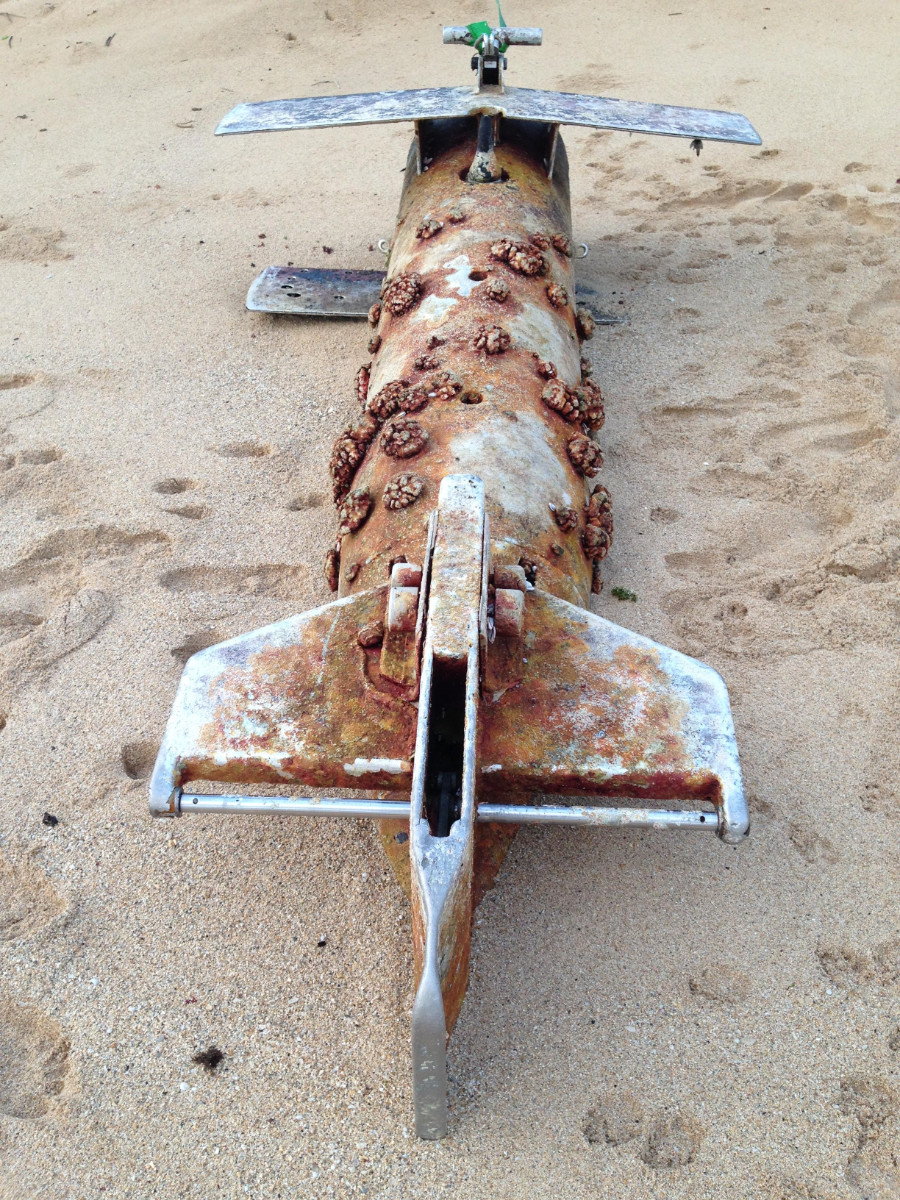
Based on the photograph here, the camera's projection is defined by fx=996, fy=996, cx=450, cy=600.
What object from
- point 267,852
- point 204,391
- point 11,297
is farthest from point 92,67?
point 267,852

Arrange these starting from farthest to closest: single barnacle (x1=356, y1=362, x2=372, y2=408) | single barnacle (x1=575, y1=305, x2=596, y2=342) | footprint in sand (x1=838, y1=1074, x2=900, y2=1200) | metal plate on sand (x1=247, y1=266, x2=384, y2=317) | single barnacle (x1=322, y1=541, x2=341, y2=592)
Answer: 1. metal plate on sand (x1=247, y1=266, x2=384, y2=317)
2. single barnacle (x1=575, y1=305, x2=596, y2=342)
3. single barnacle (x1=356, y1=362, x2=372, y2=408)
4. single barnacle (x1=322, y1=541, x2=341, y2=592)
5. footprint in sand (x1=838, y1=1074, x2=900, y2=1200)

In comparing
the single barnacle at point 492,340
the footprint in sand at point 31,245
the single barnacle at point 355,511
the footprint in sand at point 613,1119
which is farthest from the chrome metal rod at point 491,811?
the footprint in sand at point 31,245

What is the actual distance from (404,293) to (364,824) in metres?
1.60

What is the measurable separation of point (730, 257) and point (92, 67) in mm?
5113

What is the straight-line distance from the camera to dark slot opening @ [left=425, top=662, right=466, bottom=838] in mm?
1727

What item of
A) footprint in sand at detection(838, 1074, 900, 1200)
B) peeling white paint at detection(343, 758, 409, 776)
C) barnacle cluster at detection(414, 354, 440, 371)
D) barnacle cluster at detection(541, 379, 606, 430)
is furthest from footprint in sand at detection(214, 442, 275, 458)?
footprint in sand at detection(838, 1074, 900, 1200)

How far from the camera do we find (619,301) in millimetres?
4527

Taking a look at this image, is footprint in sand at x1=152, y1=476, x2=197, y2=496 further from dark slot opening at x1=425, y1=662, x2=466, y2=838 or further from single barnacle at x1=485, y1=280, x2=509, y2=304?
dark slot opening at x1=425, y1=662, x2=466, y2=838

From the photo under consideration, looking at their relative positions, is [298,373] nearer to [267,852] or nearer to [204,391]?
[204,391]

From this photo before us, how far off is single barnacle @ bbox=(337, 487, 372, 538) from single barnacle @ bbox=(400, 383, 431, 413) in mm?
254

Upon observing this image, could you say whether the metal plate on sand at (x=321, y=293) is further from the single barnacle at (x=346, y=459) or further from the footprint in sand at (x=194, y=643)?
the footprint in sand at (x=194, y=643)

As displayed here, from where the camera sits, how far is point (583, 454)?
262cm

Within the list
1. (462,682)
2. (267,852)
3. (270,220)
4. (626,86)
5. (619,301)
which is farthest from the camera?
(626,86)

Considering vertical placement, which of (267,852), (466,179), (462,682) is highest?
(466,179)
